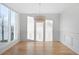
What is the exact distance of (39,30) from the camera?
2.67 metres

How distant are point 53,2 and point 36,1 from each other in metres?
0.34

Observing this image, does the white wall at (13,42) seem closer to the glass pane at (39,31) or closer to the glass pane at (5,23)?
the glass pane at (5,23)

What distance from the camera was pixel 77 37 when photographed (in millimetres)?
2430

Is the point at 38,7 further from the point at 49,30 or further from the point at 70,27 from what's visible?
the point at 70,27

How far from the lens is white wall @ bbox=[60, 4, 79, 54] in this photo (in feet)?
8.10

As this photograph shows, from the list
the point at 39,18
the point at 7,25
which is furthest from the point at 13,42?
the point at 39,18

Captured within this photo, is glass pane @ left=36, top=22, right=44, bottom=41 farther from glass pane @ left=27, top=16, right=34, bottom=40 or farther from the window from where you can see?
the window

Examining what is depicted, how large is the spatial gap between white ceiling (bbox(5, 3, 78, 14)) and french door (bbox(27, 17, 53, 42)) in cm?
23

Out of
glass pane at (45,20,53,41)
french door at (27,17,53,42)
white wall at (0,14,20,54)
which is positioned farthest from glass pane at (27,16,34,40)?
glass pane at (45,20,53,41)

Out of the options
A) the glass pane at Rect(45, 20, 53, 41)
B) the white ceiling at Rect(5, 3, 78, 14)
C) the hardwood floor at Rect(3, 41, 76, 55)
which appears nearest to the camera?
the white ceiling at Rect(5, 3, 78, 14)

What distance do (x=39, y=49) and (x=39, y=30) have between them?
0.46 metres

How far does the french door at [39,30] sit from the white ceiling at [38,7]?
23cm

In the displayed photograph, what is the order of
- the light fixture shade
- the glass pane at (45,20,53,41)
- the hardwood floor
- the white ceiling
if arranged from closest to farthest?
the white ceiling < the hardwood floor < the light fixture shade < the glass pane at (45,20,53,41)
